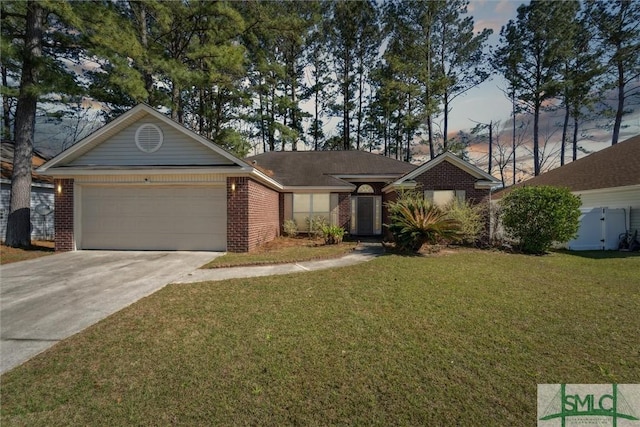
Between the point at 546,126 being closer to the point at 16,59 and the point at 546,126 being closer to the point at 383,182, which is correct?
the point at 383,182

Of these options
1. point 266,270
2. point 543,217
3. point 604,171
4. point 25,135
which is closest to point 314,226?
point 266,270

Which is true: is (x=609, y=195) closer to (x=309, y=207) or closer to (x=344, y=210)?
(x=344, y=210)

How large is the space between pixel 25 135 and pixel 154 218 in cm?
682

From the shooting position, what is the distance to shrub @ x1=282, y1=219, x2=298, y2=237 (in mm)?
13898

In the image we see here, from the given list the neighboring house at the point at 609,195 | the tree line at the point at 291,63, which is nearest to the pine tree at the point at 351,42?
the tree line at the point at 291,63

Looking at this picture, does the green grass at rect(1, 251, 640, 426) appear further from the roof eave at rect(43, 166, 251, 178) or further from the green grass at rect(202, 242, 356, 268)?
the roof eave at rect(43, 166, 251, 178)

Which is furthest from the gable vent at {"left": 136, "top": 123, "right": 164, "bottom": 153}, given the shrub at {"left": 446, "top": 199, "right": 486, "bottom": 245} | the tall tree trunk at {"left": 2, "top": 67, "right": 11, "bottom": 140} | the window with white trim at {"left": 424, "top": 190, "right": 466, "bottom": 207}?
the tall tree trunk at {"left": 2, "top": 67, "right": 11, "bottom": 140}

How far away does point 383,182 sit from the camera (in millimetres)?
15656

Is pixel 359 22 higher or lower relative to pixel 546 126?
higher

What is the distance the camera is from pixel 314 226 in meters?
14.2

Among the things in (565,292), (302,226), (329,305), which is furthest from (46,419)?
(302,226)

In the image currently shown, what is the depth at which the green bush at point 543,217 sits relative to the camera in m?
10.0

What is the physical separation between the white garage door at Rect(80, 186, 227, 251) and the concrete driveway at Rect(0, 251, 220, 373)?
0.60 metres

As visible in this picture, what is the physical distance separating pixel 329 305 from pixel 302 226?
10136mm
